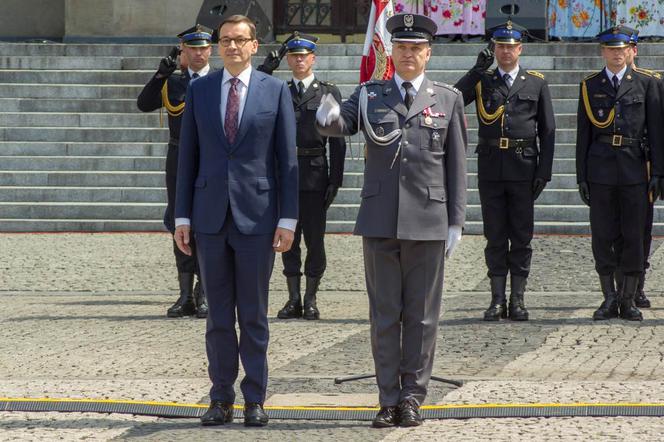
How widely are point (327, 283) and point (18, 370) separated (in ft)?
15.0

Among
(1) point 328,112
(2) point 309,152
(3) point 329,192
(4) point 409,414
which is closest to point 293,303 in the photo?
(3) point 329,192

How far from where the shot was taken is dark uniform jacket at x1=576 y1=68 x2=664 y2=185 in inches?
431

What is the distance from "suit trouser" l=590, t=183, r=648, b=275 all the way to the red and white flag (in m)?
2.22

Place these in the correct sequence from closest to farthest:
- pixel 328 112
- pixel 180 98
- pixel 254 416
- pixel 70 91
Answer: pixel 328 112 < pixel 254 416 < pixel 180 98 < pixel 70 91

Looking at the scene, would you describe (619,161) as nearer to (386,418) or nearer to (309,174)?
(309,174)

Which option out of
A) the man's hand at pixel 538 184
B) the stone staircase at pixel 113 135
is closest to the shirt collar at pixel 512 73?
the man's hand at pixel 538 184

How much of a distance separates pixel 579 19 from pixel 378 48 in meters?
12.2

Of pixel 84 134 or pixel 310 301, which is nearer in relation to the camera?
pixel 310 301

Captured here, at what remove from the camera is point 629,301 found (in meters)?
11.0

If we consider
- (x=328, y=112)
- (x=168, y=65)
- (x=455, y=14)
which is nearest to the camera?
(x=328, y=112)

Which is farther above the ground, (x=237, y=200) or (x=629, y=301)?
(x=237, y=200)

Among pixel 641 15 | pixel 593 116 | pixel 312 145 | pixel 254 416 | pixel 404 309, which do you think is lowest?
pixel 254 416

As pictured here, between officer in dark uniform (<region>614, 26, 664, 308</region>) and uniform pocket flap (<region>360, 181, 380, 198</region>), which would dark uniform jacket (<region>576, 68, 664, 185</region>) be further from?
uniform pocket flap (<region>360, 181, 380, 198</region>)

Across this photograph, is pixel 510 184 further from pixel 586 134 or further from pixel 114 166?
pixel 114 166
